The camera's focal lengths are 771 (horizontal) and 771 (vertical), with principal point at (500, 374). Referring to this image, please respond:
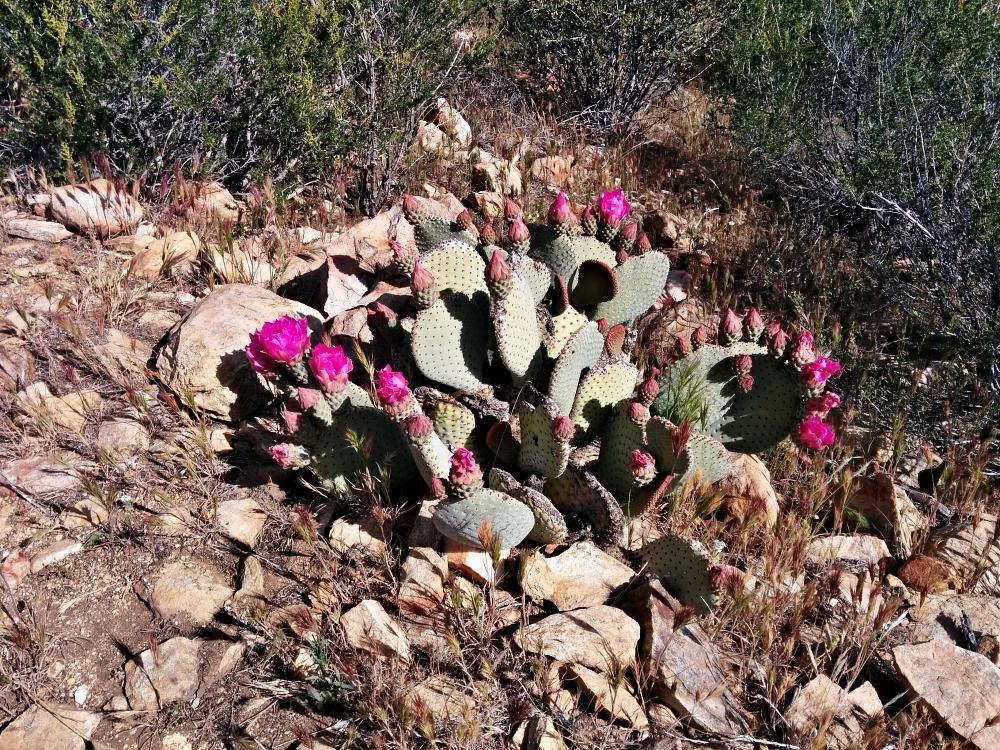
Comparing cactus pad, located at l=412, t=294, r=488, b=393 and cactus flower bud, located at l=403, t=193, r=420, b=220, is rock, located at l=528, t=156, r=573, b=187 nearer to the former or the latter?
cactus flower bud, located at l=403, t=193, r=420, b=220

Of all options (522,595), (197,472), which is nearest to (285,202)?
(197,472)

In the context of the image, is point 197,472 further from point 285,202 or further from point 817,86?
point 817,86

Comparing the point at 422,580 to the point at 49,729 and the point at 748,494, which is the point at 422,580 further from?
the point at 748,494

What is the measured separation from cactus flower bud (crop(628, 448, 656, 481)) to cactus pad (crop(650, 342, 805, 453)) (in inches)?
16.4

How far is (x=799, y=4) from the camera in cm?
550

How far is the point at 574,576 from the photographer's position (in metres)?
2.60

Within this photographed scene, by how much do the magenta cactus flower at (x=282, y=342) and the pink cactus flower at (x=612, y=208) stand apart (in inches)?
54.6

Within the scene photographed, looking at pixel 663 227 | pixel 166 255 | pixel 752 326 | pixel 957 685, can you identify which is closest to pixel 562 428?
pixel 752 326

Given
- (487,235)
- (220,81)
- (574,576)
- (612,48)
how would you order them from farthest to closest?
(612,48) → (220,81) → (487,235) → (574,576)

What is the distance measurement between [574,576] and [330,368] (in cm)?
109

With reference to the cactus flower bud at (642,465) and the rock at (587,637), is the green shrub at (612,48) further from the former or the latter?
the rock at (587,637)

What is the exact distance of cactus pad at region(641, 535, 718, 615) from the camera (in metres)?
2.40

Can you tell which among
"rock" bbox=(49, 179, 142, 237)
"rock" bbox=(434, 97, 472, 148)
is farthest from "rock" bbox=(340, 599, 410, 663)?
"rock" bbox=(434, 97, 472, 148)

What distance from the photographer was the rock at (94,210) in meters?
4.08
